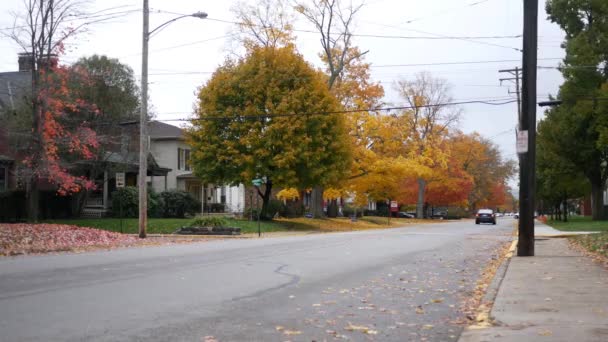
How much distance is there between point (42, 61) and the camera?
29.8 metres

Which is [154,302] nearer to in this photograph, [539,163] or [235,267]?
[235,267]

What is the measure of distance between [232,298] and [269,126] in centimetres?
2970

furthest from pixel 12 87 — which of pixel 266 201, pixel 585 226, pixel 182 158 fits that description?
pixel 585 226

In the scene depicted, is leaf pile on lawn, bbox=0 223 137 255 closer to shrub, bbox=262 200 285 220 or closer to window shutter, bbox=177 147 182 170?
shrub, bbox=262 200 285 220

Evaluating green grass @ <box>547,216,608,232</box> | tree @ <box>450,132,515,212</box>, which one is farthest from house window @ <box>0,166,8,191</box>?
tree @ <box>450,132,515,212</box>

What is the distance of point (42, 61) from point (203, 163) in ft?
43.4

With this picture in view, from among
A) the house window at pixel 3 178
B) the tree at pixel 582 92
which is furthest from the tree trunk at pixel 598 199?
the house window at pixel 3 178

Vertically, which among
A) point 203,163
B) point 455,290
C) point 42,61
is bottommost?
point 455,290

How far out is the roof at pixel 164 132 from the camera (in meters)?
54.7

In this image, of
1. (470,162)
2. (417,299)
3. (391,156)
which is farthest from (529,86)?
(470,162)

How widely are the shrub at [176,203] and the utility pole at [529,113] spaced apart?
30.8 metres

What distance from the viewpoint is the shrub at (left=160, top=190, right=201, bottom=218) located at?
44.6 metres

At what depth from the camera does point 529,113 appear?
1680 cm

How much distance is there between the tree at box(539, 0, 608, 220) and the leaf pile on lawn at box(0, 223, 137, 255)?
101 feet
